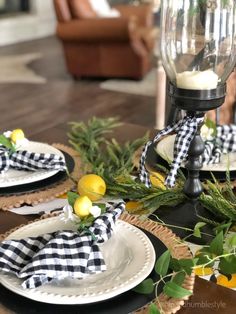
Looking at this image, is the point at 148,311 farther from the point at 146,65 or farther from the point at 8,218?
the point at 146,65

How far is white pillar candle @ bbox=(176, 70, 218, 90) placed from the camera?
1.07m

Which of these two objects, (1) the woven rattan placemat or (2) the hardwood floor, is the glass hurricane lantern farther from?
(2) the hardwood floor

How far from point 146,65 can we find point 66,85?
97 cm

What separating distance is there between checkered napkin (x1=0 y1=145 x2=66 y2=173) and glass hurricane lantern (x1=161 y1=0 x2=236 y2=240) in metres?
0.34

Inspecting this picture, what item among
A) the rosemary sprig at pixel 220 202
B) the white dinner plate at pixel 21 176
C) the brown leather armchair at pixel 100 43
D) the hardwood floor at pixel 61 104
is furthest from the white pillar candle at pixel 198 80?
the brown leather armchair at pixel 100 43

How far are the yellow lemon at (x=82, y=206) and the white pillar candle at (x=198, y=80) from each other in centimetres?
32

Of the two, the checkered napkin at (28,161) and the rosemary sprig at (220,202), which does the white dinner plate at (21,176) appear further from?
the rosemary sprig at (220,202)

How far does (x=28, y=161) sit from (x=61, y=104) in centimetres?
366

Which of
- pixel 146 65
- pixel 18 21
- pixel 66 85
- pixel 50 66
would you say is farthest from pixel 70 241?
pixel 18 21

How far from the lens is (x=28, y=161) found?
1.30 m

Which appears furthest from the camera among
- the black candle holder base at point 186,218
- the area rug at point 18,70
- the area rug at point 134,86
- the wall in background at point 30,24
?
the wall in background at point 30,24

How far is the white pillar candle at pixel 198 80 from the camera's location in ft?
3.50

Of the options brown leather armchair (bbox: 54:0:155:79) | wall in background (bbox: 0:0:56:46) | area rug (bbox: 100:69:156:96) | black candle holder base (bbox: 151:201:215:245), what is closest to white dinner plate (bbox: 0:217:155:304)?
black candle holder base (bbox: 151:201:215:245)

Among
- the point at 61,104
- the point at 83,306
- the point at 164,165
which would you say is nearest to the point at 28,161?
the point at 164,165
